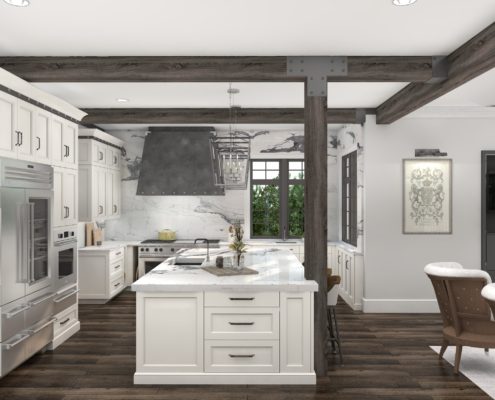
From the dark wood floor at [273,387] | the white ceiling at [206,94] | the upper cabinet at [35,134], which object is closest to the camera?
the dark wood floor at [273,387]

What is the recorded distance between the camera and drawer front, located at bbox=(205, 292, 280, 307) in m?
3.90

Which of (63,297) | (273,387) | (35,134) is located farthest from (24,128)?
(273,387)

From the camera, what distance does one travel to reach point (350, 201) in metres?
7.59

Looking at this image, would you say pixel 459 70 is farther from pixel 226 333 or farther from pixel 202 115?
pixel 202 115

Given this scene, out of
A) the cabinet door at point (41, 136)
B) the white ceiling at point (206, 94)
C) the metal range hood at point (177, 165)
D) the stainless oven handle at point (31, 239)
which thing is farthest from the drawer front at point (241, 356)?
the metal range hood at point (177, 165)

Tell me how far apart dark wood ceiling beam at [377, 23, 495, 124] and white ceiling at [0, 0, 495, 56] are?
0.08 meters

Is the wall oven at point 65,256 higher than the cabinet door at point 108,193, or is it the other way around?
the cabinet door at point 108,193

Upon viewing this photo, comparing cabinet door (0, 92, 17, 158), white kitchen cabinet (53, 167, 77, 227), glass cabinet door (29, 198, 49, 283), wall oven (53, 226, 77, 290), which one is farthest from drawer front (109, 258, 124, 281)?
cabinet door (0, 92, 17, 158)

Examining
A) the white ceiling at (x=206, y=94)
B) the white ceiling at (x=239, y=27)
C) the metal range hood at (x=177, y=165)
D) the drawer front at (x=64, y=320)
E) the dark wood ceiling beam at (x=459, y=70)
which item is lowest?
the drawer front at (x=64, y=320)

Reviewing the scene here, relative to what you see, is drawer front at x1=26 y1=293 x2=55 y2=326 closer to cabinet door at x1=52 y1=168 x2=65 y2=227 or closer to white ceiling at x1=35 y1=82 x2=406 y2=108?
cabinet door at x1=52 y1=168 x2=65 y2=227

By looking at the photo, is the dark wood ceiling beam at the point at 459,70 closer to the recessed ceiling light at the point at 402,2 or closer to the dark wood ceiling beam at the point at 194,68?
the dark wood ceiling beam at the point at 194,68

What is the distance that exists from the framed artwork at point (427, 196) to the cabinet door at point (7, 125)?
4768 mm

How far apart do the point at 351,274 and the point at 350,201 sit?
1.27 metres

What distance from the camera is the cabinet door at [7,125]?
3.89 meters
